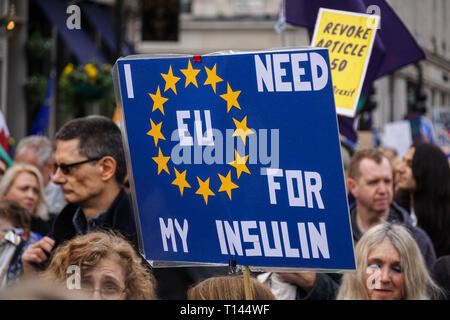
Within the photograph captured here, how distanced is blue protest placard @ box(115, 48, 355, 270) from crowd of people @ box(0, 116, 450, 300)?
0.73 feet

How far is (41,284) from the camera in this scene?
1520 millimetres

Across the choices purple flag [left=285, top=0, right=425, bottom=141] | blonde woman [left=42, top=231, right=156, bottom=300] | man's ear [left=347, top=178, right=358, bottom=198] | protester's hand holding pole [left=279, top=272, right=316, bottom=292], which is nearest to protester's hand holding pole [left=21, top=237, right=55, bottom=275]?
blonde woman [left=42, top=231, right=156, bottom=300]

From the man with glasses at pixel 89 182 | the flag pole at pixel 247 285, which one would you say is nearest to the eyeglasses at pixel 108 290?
the flag pole at pixel 247 285

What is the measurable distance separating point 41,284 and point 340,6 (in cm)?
268

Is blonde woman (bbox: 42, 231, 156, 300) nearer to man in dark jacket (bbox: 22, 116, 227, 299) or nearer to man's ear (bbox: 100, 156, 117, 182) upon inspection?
man in dark jacket (bbox: 22, 116, 227, 299)

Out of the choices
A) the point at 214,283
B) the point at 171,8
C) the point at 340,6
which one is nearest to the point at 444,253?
the point at 340,6

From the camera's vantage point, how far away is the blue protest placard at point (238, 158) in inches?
106

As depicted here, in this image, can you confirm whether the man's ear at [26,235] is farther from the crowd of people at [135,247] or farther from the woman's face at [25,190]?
the woman's face at [25,190]

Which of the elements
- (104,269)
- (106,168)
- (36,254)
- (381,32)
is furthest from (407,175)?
(104,269)

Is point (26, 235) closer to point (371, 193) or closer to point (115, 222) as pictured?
point (115, 222)

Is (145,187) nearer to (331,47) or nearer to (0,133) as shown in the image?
(331,47)

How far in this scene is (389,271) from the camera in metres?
3.94

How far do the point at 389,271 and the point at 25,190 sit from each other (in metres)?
3.01

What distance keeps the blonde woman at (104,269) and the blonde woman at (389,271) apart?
41.7 inches
